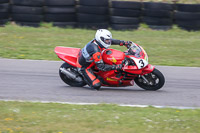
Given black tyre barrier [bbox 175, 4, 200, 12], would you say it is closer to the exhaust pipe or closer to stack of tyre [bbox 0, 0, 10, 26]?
stack of tyre [bbox 0, 0, 10, 26]

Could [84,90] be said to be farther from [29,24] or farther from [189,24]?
[189,24]

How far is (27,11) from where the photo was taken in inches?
561

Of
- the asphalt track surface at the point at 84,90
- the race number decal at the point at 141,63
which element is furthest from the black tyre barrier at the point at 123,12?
the race number decal at the point at 141,63

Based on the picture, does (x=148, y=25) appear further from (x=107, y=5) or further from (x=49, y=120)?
(x=49, y=120)

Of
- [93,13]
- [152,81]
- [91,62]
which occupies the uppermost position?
[93,13]

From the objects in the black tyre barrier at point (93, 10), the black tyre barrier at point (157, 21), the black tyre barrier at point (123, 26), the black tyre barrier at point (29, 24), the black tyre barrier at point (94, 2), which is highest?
the black tyre barrier at point (94, 2)

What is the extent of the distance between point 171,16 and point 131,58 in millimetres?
7253

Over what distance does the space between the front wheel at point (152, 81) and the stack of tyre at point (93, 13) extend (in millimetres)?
6621

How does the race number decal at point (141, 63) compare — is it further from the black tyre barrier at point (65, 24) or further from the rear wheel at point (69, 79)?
the black tyre barrier at point (65, 24)

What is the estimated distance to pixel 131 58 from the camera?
770cm

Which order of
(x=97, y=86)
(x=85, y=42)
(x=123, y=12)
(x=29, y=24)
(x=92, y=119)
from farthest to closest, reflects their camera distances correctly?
(x=29, y=24) → (x=123, y=12) → (x=85, y=42) → (x=97, y=86) → (x=92, y=119)

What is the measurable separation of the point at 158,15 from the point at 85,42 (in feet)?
10.9

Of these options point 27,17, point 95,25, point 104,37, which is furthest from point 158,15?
point 104,37

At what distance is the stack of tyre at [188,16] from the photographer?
45.5ft
